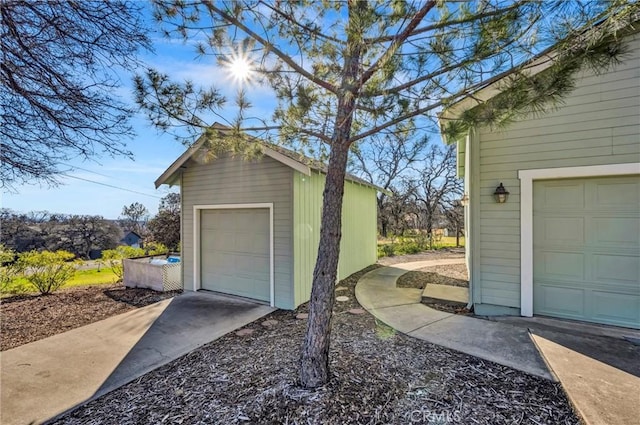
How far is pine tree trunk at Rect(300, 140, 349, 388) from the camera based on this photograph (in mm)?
2865

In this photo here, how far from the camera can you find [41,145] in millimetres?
3693

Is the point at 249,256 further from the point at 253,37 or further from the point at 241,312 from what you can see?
the point at 253,37

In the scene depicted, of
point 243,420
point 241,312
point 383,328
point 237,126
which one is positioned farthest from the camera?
Answer: point 241,312

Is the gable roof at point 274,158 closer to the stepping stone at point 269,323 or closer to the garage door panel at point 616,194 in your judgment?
the stepping stone at point 269,323

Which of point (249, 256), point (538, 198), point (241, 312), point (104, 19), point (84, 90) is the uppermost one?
point (104, 19)

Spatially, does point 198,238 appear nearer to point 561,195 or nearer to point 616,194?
point 561,195

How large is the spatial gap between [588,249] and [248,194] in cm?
600

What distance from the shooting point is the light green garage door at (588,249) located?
4066 mm

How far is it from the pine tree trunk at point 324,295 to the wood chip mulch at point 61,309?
4489mm

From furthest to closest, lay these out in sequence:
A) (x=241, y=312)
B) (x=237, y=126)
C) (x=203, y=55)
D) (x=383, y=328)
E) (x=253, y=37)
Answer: (x=241, y=312) < (x=383, y=328) < (x=237, y=126) < (x=203, y=55) < (x=253, y=37)

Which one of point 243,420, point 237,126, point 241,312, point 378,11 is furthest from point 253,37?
point 241,312

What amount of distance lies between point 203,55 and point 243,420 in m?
3.67

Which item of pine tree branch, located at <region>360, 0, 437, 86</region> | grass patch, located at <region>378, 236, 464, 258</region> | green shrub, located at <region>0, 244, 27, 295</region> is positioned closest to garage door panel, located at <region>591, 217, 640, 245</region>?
pine tree branch, located at <region>360, 0, 437, 86</region>

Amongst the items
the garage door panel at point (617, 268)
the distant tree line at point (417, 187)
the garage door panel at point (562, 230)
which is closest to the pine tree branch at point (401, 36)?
the garage door panel at point (562, 230)
